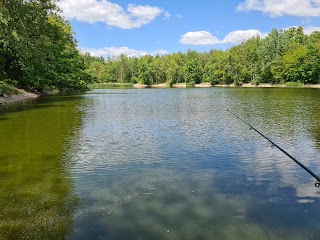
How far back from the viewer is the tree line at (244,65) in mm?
101875

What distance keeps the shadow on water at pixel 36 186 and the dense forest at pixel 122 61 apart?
598 inches

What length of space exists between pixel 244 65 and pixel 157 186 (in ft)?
433

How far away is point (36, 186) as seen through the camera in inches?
356

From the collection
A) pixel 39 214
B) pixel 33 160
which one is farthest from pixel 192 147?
pixel 39 214

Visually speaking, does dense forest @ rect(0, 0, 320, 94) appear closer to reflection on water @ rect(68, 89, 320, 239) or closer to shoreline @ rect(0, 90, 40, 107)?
shoreline @ rect(0, 90, 40, 107)

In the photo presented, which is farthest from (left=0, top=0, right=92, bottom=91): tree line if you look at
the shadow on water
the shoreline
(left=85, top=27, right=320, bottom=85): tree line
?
(left=85, top=27, right=320, bottom=85): tree line

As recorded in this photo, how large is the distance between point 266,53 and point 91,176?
124293 millimetres

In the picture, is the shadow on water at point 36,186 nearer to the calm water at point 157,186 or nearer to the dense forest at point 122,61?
the calm water at point 157,186

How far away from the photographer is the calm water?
21.2ft

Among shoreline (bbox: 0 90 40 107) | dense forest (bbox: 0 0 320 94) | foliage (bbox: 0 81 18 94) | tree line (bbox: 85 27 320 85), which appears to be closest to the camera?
dense forest (bbox: 0 0 320 94)

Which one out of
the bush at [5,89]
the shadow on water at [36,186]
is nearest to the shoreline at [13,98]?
the bush at [5,89]

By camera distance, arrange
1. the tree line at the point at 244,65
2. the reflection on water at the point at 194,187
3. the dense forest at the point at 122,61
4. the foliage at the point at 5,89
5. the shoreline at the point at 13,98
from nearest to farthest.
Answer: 1. the reflection on water at the point at 194,187
2. the dense forest at the point at 122,61
3. the foliage at the point at 5,89
4. the shoreline at the point at 13,98
5. the tree line at the point at 244,65

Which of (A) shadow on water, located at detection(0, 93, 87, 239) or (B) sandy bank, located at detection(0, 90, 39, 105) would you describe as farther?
(B) sandy bank, located at detection(0, 90, 39, 105)

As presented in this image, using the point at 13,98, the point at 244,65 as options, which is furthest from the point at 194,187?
the point at 244,65
